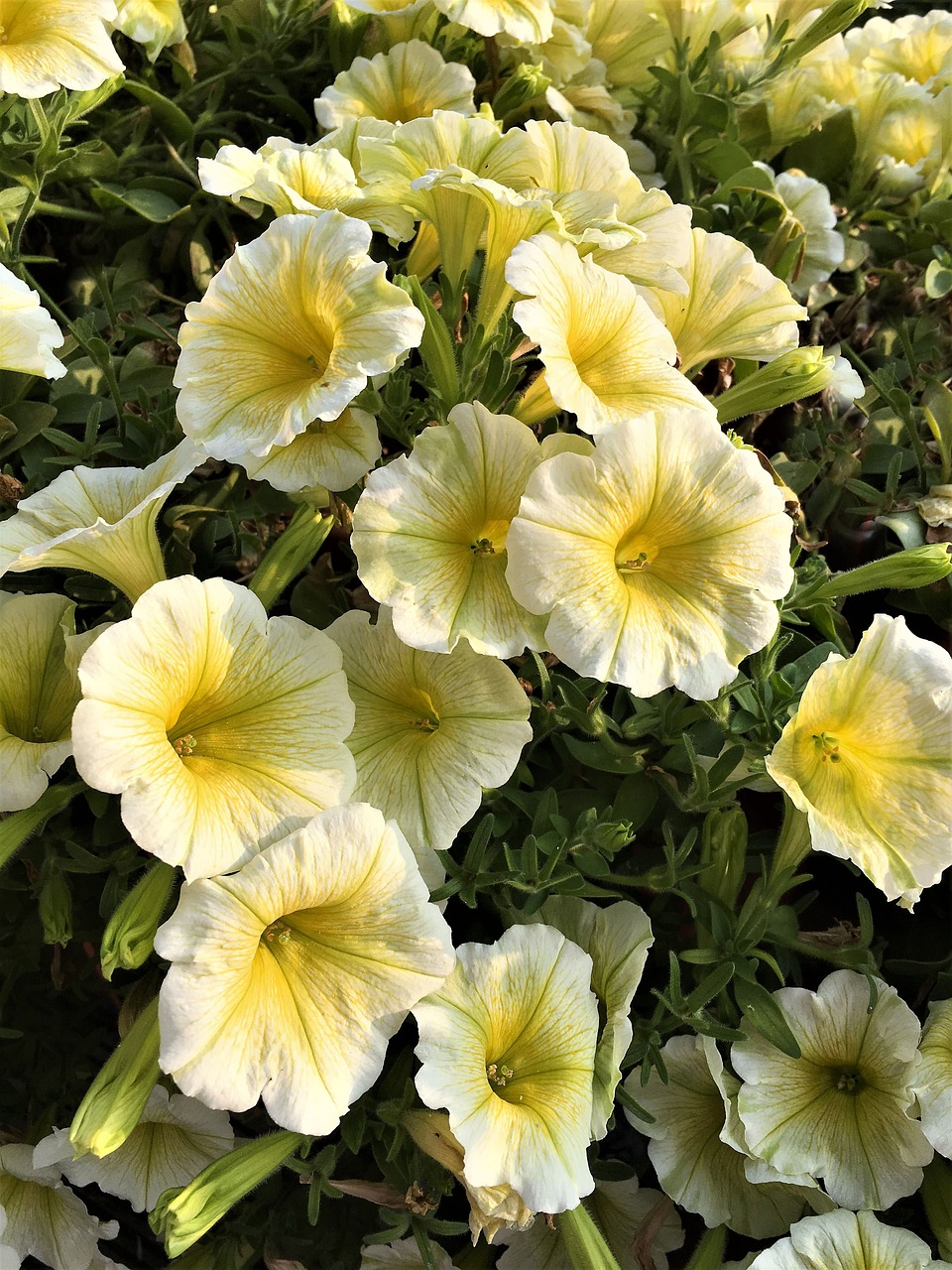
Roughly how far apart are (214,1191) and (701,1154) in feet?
1.17

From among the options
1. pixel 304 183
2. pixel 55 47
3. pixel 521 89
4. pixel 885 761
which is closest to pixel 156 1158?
pixel 885 761

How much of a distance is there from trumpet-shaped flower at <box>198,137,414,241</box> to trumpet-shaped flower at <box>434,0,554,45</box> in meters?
0.23

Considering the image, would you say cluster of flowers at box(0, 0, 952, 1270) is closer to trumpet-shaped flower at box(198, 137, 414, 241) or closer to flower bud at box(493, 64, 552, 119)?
trumpet-shaped flower at box(198, 137, 414, 241)

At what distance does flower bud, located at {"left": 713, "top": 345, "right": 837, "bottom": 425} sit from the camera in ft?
2.52

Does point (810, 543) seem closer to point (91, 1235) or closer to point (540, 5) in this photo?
point (540, 5)

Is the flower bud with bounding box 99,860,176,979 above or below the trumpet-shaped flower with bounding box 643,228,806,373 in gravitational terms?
below

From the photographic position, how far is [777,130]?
3.72 feet

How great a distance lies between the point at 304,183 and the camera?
0.75m

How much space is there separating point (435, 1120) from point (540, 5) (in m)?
0.90

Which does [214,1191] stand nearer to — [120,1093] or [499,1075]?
[120,1093]

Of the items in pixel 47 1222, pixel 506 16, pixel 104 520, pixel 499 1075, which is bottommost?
pixel 47 1222

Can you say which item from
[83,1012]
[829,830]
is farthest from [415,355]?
[83,1012]

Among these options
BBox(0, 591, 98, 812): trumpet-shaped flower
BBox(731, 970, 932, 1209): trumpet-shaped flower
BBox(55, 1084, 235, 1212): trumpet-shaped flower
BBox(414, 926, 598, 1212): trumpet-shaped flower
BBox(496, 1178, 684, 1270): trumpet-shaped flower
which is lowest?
BBox(496, 1178, 684, 1270): trumpet-shaped flower

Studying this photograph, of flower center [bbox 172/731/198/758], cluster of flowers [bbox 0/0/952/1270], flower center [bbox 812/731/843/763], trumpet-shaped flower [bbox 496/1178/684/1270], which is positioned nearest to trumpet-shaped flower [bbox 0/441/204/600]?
cluster of flowers [bbox 0/0/952/1270]
